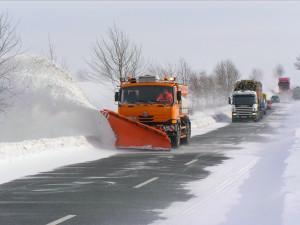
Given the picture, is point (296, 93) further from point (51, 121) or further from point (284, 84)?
point (51, 121)

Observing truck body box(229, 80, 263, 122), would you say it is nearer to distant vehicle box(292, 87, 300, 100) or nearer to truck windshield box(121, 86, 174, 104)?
truck windshield box(121, 86, 174, 104)

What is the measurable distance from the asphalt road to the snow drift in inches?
335

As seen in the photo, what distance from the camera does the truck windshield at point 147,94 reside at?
2112 cm

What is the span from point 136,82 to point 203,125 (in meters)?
19.8

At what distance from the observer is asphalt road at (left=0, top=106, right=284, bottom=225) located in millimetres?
8305

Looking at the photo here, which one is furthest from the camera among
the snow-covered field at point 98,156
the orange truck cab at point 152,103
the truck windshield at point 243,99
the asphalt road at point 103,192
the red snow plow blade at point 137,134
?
the truck windshield at point 243,99

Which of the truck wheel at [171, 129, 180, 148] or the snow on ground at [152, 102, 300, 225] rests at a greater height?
the truck wheel at [171, 129, 180, 148]

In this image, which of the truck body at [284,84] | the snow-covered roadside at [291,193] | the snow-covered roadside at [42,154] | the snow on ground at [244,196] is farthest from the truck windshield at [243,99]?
the truck body at [284,84]

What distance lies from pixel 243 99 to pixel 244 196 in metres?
37.2

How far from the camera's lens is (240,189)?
1109 centimetres

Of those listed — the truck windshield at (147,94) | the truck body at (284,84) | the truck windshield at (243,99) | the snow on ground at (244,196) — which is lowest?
the snow on ground at (244,196)

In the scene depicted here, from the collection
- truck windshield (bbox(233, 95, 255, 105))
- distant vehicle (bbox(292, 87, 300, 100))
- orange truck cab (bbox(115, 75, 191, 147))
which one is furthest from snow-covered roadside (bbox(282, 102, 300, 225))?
distant vehicle (bbox(292, 87, 300, 100))

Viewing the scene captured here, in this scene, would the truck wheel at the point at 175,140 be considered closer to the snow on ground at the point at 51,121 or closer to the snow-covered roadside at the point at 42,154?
the snow on ground at the point at 51,121

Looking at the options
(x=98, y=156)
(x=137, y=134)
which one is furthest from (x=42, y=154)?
(x=137, y=134)
